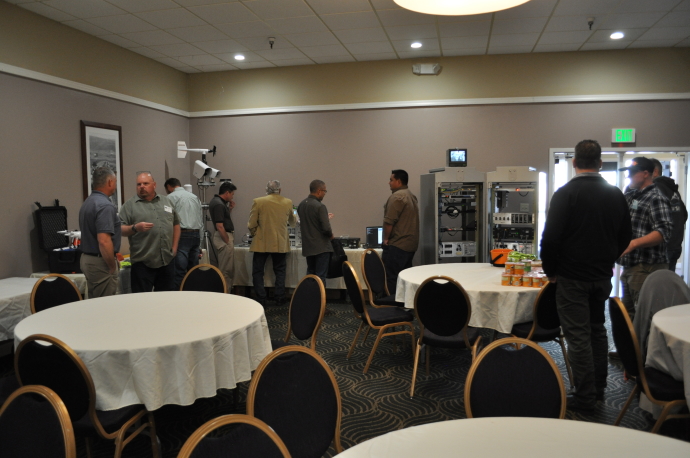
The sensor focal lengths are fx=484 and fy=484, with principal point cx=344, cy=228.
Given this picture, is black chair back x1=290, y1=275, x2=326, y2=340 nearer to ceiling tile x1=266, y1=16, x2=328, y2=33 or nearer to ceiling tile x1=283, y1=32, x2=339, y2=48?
ceiling tile x1=266, y1=16, x2=328, y2=33

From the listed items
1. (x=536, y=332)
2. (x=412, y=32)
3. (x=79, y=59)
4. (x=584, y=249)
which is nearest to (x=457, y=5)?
(x=584, y=249)

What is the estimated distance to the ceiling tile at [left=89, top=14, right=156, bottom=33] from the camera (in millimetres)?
5117

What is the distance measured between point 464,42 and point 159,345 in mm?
5333

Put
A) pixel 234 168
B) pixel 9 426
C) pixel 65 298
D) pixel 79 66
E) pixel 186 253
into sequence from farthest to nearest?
pixel 234 168, pixel 186 253, pixel 79 66, pixel 65 298, pixel 9 426

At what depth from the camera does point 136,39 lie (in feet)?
19.1

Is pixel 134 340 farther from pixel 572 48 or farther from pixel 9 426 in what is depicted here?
pixel 572 48

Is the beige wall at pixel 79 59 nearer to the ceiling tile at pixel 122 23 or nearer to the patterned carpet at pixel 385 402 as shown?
the ceiling tile at pixel 122 23

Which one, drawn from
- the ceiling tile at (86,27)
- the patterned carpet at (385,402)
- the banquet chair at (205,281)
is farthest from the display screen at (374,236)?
the ceiling tile at (86,27)

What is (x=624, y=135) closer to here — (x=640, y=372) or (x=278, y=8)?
(x=278, y=8)

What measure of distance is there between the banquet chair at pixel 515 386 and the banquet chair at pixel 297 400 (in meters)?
0.54

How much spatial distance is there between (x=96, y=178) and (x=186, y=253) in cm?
224

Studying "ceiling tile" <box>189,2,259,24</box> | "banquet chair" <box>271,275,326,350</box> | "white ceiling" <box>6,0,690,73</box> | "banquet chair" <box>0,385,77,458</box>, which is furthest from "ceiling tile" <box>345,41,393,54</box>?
"banquet chair" <box>0,385,77,458</box>

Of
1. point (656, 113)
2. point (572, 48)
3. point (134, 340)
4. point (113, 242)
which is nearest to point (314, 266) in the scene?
point (113, 242)

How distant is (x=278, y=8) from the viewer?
16.2ft
